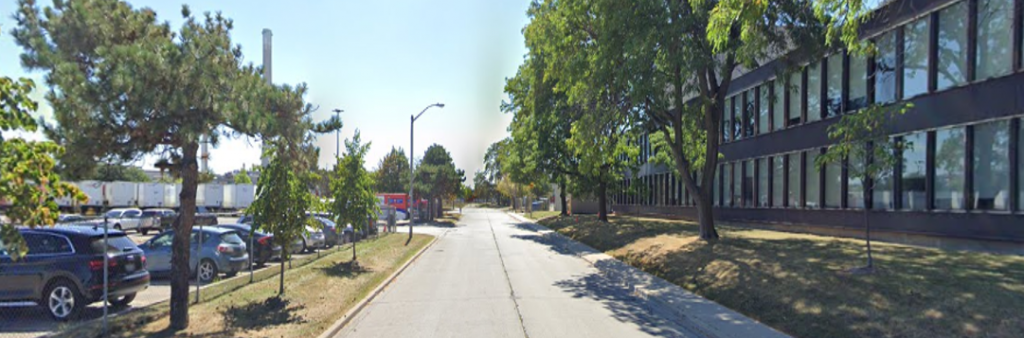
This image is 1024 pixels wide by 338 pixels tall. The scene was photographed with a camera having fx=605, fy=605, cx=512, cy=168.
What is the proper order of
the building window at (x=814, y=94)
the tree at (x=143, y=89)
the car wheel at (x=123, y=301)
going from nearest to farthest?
the tree at (x=143, y=89), the car wheel at (x=123, y=301), the building window at (x=814, y=94)

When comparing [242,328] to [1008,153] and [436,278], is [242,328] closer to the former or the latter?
[436,278]

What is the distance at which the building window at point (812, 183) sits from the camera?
2397 cm

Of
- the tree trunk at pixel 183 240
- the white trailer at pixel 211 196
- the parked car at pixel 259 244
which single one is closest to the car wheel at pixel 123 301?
the tree trunk at pixel 183 240

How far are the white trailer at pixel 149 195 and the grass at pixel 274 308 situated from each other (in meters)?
41.6

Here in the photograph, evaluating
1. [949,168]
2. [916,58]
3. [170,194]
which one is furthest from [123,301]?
[170,194]

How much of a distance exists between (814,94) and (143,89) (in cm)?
2370

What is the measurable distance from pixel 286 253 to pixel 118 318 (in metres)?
3.34

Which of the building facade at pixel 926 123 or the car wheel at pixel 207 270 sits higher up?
the building facade at pixel 926 123

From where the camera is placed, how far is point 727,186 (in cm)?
3288

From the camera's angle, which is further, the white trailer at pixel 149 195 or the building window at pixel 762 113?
the white trailer at pixel 149 195

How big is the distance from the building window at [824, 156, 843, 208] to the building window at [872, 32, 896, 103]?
314 cm

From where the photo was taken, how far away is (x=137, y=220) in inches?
1358

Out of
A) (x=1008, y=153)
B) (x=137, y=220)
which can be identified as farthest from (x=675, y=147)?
(x=137, y=220)

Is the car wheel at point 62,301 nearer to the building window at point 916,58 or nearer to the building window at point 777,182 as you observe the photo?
the building window at point 916,58
